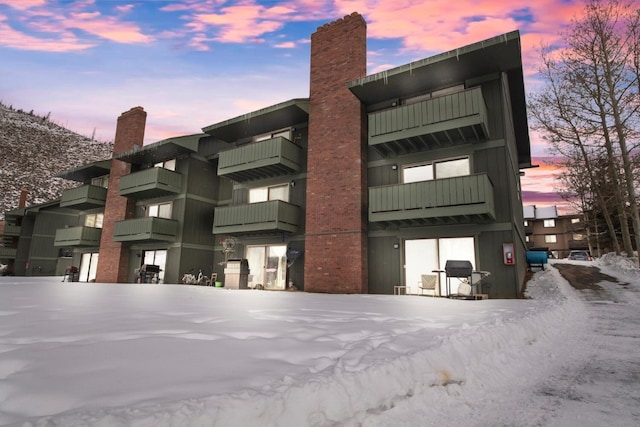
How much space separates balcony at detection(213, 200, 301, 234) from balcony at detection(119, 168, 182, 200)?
533 centimetres

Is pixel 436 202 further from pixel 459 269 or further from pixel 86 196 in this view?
pixel 86 196

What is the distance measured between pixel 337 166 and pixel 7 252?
39.9 metres

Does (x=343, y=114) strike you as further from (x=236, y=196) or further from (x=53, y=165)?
(x=53, y=165)

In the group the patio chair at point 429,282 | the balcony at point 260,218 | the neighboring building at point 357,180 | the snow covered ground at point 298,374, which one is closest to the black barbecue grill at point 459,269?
the patio chair at point 429,282

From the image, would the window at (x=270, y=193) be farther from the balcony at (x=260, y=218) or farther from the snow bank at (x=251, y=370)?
the snow bank at (x=251, y=370)

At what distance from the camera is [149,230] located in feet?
70.7

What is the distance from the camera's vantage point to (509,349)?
4652mm

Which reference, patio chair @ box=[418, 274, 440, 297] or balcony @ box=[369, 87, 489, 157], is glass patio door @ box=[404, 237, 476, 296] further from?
balcony @ box=[369, 87, 489, 157]

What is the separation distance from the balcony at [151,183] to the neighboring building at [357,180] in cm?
9

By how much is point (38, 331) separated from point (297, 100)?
15347 mm

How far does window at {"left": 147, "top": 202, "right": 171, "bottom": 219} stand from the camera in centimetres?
2361

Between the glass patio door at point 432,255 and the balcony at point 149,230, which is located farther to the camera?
the balcony at point 149,230

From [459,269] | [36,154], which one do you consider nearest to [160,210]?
[459,269]

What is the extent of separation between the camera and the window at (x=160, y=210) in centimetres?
2361
